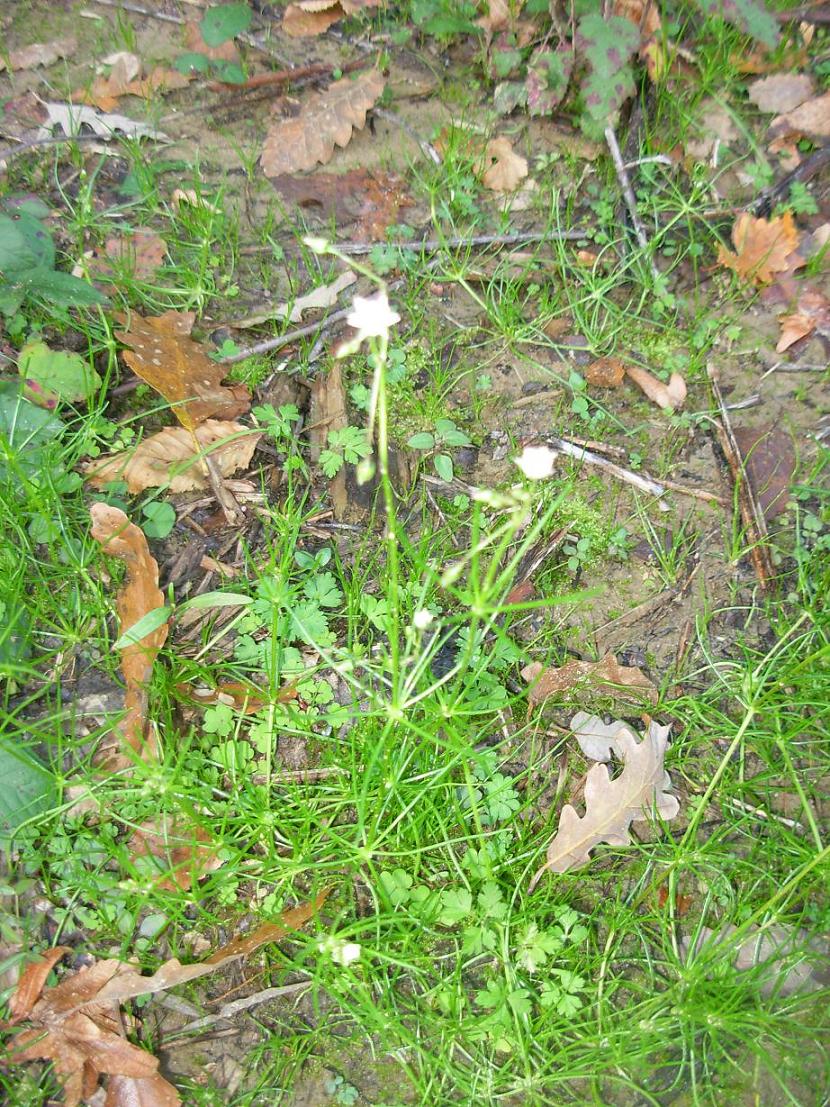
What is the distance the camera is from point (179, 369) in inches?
94.4

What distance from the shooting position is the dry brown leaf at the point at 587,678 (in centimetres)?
210

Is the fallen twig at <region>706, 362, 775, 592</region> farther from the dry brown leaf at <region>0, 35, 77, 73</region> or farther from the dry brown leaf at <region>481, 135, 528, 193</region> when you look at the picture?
the dry brown leaf at <region>0, 35, 77, 73</region>

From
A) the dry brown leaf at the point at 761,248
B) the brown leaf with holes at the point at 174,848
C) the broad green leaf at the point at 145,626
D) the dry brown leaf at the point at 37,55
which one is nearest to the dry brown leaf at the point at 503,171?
the dry brown leaf at the point at 761,248

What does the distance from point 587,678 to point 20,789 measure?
1.52 meters

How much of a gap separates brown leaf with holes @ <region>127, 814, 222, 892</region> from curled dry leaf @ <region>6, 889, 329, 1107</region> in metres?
0.19

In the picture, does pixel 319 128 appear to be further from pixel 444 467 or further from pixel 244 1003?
pixel 244 1003

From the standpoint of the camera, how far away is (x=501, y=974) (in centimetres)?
183

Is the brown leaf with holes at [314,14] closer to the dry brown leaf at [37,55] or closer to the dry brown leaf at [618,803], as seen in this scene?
the dry brown leaf at [37,55]

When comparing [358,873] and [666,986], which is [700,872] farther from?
[358,873]

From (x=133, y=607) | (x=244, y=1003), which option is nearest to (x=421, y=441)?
(x=133, y=607)

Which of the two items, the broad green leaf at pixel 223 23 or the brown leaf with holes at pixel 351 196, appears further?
the broad green leaf at pixel 223 23

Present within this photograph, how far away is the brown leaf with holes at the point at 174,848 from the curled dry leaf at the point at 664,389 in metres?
1.91

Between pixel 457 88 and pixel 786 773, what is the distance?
2817 millimetres

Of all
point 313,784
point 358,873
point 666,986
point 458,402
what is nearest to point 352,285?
point 458,402
